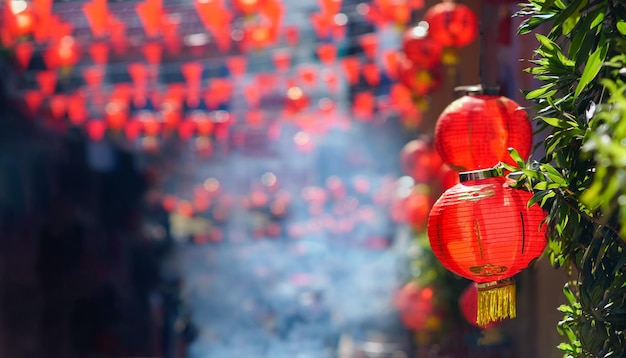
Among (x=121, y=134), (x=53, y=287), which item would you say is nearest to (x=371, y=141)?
(x=121, y=134)

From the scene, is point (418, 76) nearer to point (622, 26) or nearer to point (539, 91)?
point (539, 91)

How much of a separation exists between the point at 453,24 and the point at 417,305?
2.88 meters

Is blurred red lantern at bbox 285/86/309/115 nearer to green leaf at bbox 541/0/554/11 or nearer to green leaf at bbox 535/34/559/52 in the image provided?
green leaf at bbox 535/34/559/52

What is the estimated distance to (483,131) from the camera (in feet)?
10.9

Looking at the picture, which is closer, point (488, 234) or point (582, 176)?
point (582, 176)

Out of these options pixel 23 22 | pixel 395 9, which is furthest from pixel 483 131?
pixel 23 22

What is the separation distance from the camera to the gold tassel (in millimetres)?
2676

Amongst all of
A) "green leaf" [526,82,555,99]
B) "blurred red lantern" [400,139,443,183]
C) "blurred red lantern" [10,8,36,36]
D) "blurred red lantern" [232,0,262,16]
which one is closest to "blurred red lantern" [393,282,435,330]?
"blurred red lantern" [400,139,443,183]

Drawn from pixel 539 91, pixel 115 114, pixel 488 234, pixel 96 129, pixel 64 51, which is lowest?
pixel 96 129

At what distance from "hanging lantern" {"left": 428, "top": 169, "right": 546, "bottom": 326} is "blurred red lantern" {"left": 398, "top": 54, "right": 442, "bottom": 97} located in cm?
404

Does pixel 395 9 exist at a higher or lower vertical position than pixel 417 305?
higher

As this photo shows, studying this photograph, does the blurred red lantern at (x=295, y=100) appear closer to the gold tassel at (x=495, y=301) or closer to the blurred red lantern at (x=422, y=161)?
the blurred red lantern at (x=422, y=161)

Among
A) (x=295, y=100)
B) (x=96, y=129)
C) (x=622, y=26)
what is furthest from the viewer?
(x=295, y=100)

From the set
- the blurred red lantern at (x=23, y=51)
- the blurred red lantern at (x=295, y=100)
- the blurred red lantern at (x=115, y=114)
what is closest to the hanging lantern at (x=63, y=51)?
the blurred red lantern at (x=23, y=51)
